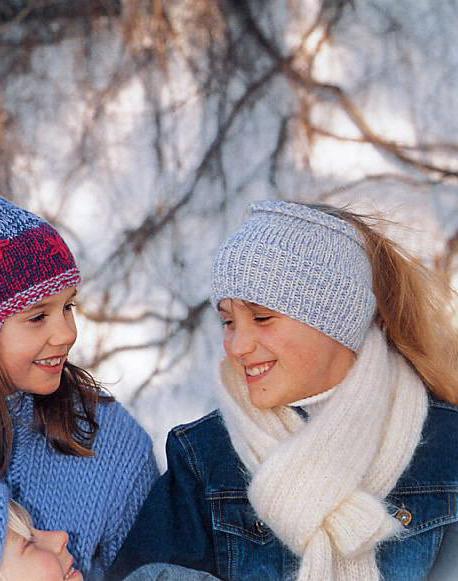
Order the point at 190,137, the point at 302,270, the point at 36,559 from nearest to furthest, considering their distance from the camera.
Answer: the point at 36,559 < the point at 302,270 < the point at 190,137

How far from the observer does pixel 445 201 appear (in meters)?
2.76

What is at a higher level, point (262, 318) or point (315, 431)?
point (262, 318)

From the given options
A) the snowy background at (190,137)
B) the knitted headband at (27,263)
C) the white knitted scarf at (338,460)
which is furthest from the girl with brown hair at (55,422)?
the snowy background at (190,137)

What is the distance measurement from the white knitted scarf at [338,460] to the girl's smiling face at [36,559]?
0.33 metres

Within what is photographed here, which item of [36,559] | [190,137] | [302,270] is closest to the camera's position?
[36,559]

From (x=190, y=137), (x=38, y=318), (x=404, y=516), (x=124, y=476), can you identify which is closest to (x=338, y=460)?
(x=404, y=516)

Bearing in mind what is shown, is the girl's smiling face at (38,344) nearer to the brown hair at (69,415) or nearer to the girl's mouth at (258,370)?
the brown hair at (69,415)

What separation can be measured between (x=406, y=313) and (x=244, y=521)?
48 cm

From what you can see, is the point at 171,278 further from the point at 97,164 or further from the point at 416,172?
the point at 416,172

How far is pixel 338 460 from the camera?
5.17 feet

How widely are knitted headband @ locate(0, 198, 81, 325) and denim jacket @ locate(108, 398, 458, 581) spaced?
40 centimetres

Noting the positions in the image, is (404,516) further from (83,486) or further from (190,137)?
(190,137)

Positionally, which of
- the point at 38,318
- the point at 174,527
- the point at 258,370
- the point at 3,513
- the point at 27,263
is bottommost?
the point at 174,527

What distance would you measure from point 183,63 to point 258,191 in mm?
451
